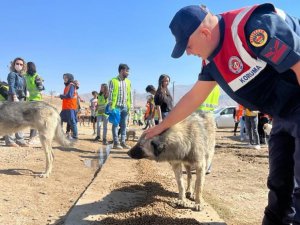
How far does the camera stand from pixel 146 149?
407cm

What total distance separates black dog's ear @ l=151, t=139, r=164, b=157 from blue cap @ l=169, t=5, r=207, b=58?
1771 mm

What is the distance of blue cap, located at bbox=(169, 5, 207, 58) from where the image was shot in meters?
2.31

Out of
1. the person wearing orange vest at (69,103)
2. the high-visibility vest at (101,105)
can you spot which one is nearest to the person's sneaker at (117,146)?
the person wearing orange vest at (69,103)

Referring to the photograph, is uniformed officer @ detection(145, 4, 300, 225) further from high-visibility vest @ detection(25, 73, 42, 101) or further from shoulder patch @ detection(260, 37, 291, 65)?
high-visibility vest @ detection(25, 73, 42, 101)

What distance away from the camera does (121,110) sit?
10.2 m

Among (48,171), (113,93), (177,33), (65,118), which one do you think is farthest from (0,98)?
(177,33)

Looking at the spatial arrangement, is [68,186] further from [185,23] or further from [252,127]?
[252,127]

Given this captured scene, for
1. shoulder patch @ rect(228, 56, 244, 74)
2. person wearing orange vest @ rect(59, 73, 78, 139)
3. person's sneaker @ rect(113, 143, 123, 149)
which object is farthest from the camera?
person wearing orange vest @ rect(59, 73, 78, 139)

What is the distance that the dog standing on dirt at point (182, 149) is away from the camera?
409cm

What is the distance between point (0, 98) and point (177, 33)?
A: 8.18 meters

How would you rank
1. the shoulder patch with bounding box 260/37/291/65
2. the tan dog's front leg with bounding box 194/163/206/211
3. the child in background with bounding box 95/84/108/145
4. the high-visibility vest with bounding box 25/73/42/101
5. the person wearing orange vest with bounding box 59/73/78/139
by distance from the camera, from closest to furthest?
the shoulder patch with bounding box 260/37/291/65, the tan dog's front leg with bounding box 194/163/206/211, the high-visibility vest with bounding box 25/73/42/101, the person wearing orange vest with bounding box 59/73/78/139, the child in background with bounding box 95/84/108/145

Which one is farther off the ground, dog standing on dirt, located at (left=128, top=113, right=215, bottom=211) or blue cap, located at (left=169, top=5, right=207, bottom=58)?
blue cap, located at (left=169, top=5, right=207, bottom=58)

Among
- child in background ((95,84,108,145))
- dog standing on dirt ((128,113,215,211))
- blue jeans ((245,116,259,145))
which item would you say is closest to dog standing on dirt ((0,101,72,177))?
dog standing on dirt ((128,113,215,211))

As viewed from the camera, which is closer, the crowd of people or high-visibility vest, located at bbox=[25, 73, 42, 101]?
the crowd of people
